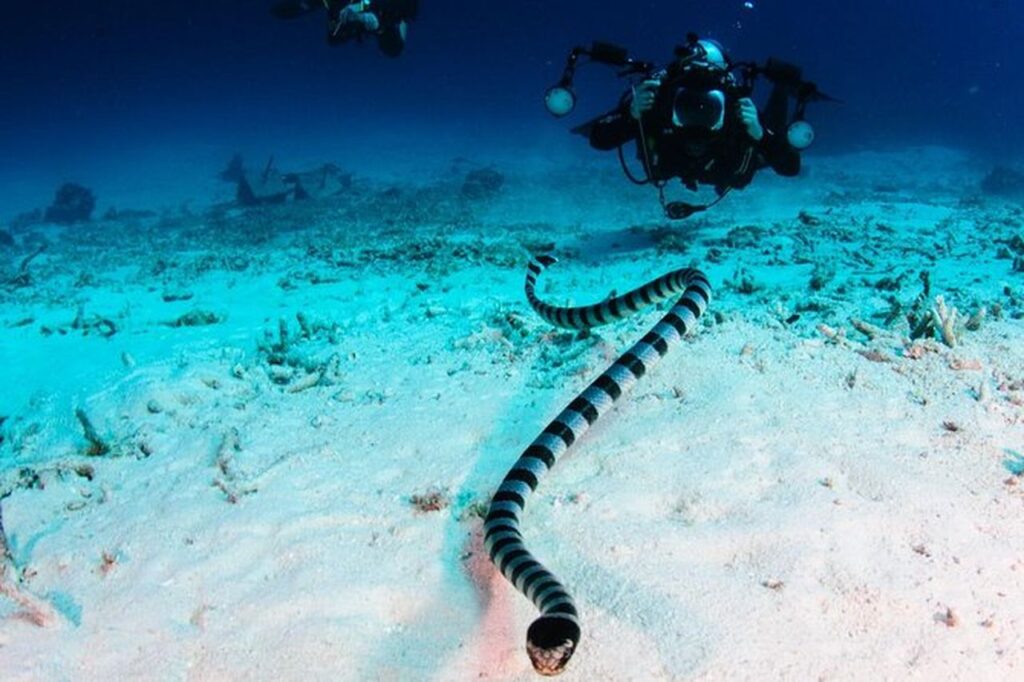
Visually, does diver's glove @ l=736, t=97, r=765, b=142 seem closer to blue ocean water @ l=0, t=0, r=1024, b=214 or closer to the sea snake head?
the sea snake head

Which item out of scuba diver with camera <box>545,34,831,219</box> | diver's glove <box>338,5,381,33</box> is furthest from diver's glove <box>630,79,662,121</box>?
diver's glove <box>338,5,381,33</box>

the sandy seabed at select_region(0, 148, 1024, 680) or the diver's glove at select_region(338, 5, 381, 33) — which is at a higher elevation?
the diver's glove at select_region(338, 5, 381, 33)

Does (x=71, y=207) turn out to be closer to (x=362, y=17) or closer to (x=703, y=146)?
(x=362, y=17)

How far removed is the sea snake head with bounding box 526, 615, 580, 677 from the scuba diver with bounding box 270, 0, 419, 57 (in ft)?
20.3

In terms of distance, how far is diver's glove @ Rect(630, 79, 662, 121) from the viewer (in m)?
4.67

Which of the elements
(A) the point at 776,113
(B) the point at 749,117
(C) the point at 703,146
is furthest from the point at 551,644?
(A) the point at 776,113

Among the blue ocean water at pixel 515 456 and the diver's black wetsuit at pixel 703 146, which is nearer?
the blue ocean water at pixel 515 456

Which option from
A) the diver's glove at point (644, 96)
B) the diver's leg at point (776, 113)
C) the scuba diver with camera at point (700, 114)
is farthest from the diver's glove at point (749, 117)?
the diver's leg at point (776, 113)

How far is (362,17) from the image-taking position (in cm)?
654

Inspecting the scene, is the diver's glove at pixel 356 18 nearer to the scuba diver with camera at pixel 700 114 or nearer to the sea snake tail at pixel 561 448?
the scuba diver with camera at pixel 700 114

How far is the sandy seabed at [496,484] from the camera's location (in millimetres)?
2139

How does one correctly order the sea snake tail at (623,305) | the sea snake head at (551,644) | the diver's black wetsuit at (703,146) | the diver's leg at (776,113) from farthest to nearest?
the diver's leg at (776,113)
the diver's black wetsuit at (703,146)
the sea snake tail at (623,305)
the sea snake head at (551,644)

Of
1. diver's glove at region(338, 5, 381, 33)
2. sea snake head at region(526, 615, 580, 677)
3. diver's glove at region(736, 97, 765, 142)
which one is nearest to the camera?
sea snake head at region(526, 615, 580, 677)

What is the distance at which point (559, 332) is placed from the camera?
439 centimetres
